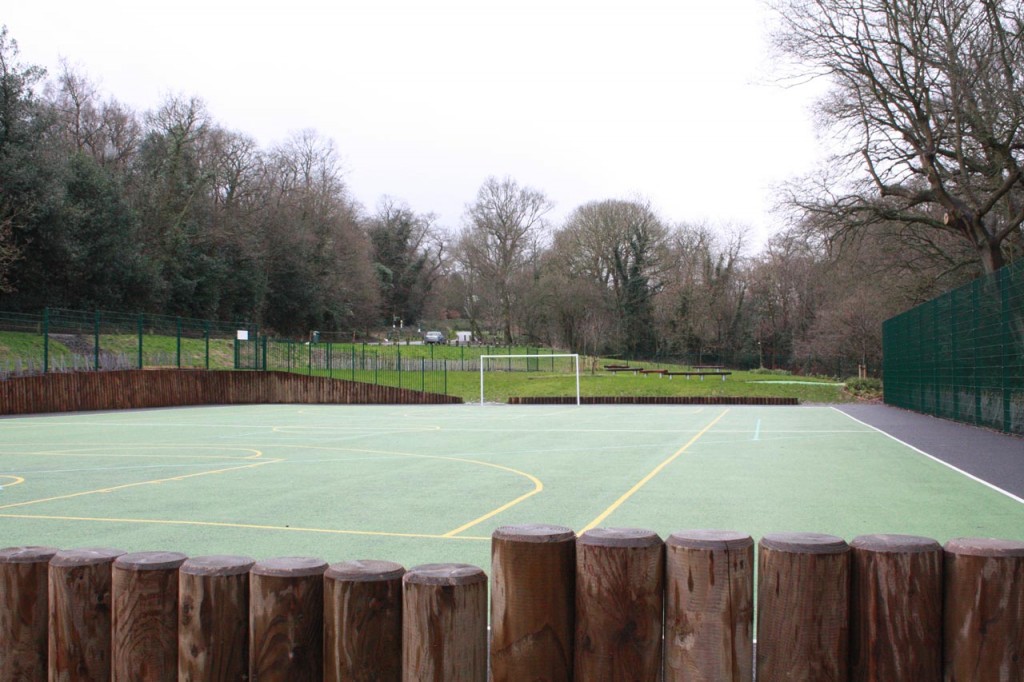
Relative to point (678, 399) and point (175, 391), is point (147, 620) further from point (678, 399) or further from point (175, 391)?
point (678, 399)

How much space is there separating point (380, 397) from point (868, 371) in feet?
91.9

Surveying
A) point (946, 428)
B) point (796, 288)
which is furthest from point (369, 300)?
point (946, 428)

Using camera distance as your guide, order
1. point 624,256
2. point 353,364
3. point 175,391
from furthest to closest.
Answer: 1. point 624,256
2. point 353,364
3. point 175,391

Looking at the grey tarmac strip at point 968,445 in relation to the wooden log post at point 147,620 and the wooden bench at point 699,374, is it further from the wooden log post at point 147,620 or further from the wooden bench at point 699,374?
the wooden bench at point 699,374

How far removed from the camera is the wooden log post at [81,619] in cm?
270

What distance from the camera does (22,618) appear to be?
2781 mm

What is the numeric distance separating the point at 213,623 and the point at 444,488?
7.84 metres

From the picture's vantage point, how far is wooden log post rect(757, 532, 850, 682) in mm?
2355

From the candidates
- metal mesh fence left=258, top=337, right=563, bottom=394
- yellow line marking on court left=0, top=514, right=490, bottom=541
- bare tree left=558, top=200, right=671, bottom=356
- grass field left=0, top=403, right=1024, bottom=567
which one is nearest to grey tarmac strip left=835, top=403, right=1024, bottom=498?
grass field left=0, top=403, right=1024, bottom=567

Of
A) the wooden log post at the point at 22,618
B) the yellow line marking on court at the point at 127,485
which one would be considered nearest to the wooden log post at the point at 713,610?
the wooden log post at the point at 22,618

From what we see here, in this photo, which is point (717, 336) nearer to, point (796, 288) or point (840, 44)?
point (796, 288)

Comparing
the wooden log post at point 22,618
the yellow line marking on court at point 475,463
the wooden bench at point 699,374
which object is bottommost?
the yellow line marking on court at point 475,463

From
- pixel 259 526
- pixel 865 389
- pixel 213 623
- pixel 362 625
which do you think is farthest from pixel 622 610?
pixel 865 389

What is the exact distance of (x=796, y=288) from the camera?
215 ft
